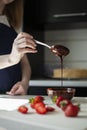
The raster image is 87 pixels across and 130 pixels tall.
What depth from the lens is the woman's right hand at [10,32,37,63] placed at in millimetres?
1438

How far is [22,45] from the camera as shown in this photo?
147 centimetres

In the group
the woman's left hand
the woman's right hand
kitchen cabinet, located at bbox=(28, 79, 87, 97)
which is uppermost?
the woman's right hand

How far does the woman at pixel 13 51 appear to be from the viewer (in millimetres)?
1515

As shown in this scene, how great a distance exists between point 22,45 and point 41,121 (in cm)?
58

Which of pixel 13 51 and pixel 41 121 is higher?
pixel 13 51

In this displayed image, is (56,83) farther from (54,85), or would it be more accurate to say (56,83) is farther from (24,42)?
(24,42)

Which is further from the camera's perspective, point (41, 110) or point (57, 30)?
point (57, 30)

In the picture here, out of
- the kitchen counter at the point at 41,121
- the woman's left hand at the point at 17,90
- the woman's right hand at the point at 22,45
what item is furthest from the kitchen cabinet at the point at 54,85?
the kitchen counter at the point at 41,121

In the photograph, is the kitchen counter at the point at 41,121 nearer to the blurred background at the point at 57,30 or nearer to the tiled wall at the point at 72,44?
the blurred background at the point at 57,30

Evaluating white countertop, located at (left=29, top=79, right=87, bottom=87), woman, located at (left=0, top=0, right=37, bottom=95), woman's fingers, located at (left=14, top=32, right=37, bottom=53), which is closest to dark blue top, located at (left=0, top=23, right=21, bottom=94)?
woman, located at (left=0, top=0, right=37, bottom=95)

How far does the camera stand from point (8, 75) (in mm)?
1854

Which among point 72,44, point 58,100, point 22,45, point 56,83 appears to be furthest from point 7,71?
point 72,44

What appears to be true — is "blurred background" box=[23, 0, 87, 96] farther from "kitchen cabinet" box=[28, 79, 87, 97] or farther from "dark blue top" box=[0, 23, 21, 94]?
"dark blue top" box=[0, 23, 21, 94]

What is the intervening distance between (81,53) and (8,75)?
3.55 feet
